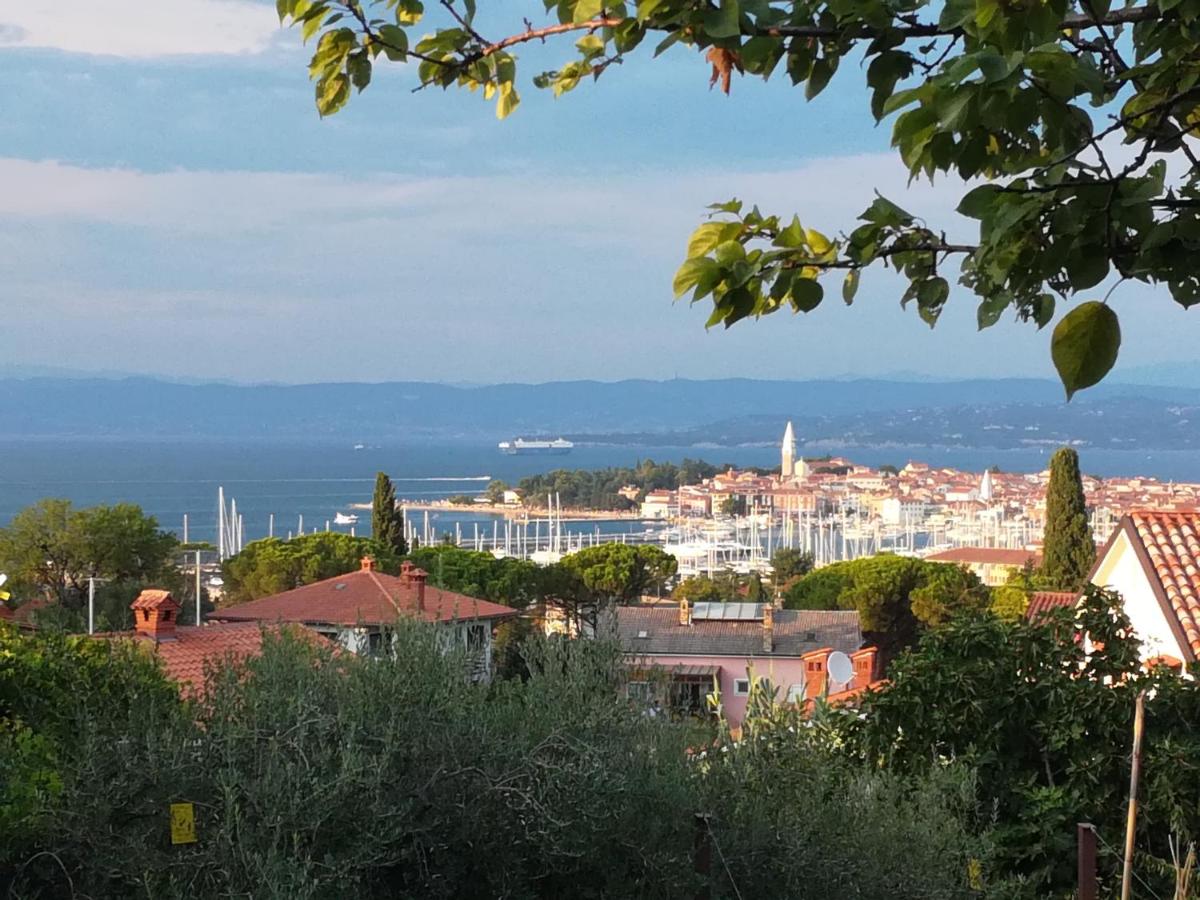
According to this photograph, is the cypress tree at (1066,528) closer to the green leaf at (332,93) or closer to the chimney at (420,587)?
the chimney at (420,587)

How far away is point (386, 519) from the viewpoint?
1517 inches

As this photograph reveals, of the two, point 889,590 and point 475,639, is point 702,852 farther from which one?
point 889,590

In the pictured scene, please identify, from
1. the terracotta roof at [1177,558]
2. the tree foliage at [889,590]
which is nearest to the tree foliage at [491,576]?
the tree foliage at [889,590]

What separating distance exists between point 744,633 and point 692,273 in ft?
107

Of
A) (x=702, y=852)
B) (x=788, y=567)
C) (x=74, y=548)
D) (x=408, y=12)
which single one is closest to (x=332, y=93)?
(x=408, y=12)

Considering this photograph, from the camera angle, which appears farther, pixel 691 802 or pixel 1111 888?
pixel 1111 888

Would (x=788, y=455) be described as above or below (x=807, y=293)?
below

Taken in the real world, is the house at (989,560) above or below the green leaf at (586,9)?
below

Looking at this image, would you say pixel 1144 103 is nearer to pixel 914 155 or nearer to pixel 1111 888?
pixel 914 155

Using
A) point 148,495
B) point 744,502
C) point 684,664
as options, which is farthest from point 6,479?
point 684,664

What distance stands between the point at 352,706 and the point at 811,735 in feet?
6.79

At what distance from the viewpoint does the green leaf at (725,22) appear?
1.63m

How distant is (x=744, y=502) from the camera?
117 metres

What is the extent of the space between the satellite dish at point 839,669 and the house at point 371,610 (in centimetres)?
240
